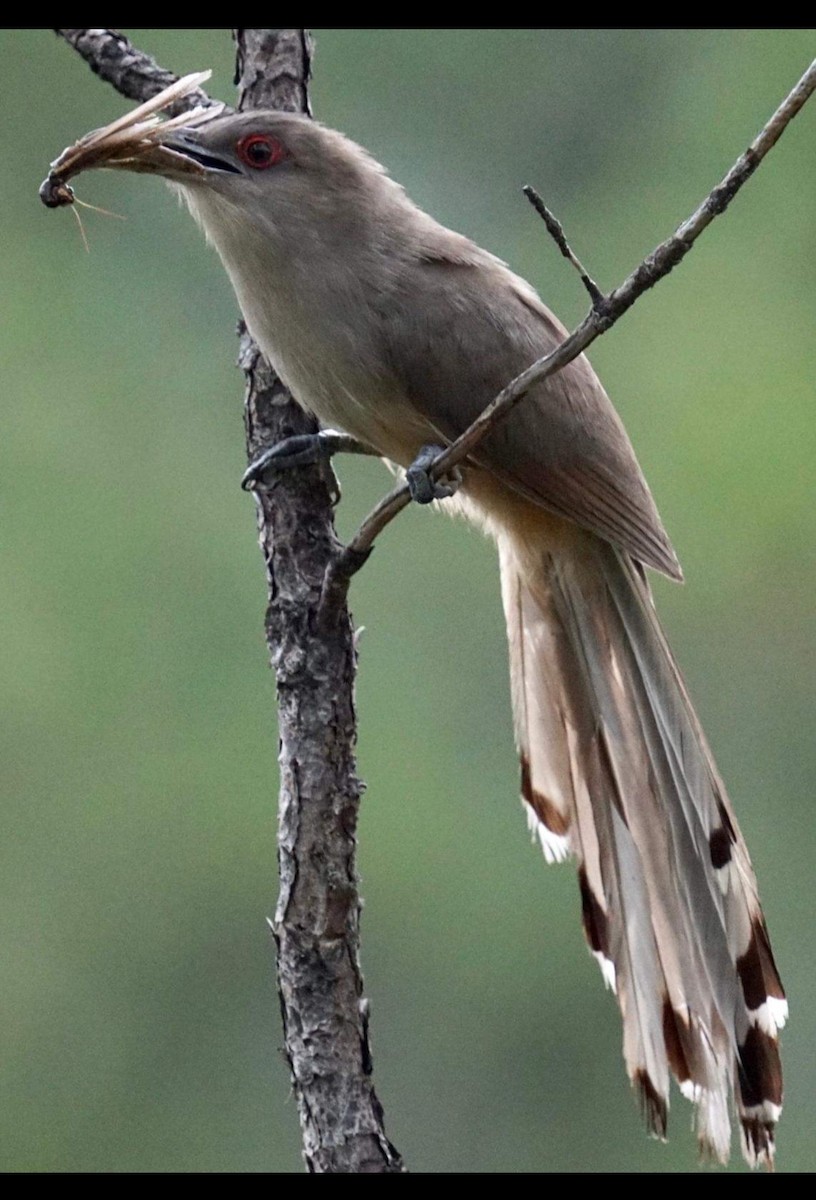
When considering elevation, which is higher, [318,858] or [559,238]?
[559,238]

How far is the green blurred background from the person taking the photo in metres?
5.74

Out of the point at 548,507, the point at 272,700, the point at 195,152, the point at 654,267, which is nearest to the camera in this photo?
the point at 654,267

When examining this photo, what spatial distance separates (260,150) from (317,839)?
1.24m

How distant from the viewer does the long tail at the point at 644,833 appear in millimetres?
2768

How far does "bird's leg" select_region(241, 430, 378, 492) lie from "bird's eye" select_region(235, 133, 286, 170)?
0.50m

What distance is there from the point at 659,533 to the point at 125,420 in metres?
3.94

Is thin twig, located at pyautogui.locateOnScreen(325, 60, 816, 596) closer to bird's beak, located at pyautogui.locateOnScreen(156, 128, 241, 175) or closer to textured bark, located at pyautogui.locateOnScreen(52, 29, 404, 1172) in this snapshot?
textured bark, located at pyautogui.locateOnScreen(52, 29, 404, 1172)

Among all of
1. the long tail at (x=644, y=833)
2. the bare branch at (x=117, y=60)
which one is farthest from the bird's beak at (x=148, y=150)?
the long tail at (x=644, y=833)

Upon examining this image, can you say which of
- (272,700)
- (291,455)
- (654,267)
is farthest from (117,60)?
(272,700)

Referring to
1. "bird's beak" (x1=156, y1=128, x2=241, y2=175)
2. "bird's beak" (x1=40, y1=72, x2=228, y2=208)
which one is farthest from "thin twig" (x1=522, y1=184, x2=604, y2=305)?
"bird's beak" (x1=156, y1=128, x2=241, y2=175)

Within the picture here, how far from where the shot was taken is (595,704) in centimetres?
310

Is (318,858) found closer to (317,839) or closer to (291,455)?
(317,839)

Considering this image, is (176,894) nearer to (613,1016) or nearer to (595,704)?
(613,1016)

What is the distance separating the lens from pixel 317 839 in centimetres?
264
